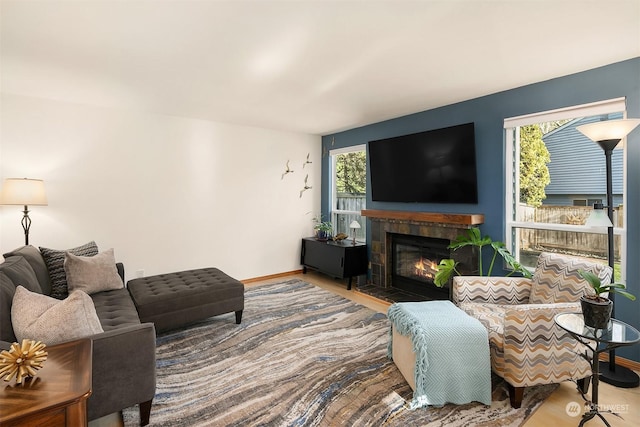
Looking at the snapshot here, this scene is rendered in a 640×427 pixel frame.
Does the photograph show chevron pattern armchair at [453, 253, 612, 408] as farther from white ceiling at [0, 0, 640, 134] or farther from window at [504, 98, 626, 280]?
white ceiling at [0, 0, 640, 134]

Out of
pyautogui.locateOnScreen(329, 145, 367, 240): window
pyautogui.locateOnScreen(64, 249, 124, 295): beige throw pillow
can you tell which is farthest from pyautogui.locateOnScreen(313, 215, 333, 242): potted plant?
pyautogui.locateOnScreen(64, 249, 124, 295): beige throw pillow

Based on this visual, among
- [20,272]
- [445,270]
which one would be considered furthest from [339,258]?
[20,272]

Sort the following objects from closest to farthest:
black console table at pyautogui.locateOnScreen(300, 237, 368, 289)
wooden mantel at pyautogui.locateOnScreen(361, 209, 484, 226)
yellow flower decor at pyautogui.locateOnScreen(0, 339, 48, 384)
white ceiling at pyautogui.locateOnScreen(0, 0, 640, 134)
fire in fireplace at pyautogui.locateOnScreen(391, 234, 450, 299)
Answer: yellow flower decor at pyautogui.locateOnScreen(0, 339, 48, 384) → white ceiling at pyautogui.locateOnScreen(0, 0, 640, 134) → wooden mantel at pyautogui.locateOnScreen(361, 209, 484, 226) → fire in fireplace at pyautogui.locateOnScreen(391, 234, 450, 299) → black console table at pyautogui.locateOnScreen(300, 237, 368, 289)

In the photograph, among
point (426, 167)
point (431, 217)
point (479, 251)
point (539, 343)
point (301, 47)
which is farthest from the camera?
point (426, 167)

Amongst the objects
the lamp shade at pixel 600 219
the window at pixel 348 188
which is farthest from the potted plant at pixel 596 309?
the window at pixel 348 188

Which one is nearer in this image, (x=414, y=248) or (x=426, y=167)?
(x=426, y=167)

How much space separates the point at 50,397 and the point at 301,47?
2.27 metres

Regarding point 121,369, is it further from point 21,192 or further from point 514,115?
point 514,115

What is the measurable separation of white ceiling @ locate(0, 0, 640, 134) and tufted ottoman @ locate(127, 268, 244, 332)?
76.4 inches

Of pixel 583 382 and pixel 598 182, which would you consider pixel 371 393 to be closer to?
pixel 583 382

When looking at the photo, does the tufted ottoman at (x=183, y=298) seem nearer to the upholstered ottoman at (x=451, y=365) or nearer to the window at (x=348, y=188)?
the upholstered ottoman at (x=451, y=365)

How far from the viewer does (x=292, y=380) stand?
2.30 meters

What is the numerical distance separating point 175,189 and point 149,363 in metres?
2.96

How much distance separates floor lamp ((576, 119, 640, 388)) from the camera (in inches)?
85.4
